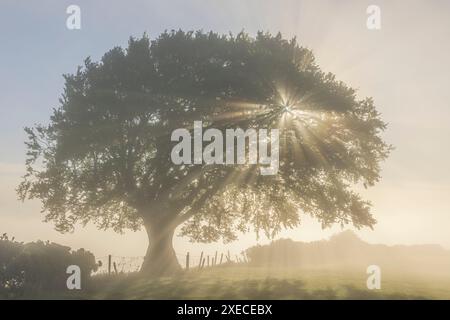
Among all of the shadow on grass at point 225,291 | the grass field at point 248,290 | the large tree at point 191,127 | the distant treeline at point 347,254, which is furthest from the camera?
the distant treeline at point 347,254

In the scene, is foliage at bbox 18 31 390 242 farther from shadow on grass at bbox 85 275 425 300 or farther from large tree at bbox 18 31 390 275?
shadow on grass at bbox 85 275 425 300

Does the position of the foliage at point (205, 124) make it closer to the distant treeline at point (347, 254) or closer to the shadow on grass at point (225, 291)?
the shadow on grass at point (225, 291)

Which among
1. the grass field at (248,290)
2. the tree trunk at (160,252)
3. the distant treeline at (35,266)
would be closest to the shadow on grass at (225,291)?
the grass field at (248,290)

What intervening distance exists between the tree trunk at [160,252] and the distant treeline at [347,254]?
22827mm

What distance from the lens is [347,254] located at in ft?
372

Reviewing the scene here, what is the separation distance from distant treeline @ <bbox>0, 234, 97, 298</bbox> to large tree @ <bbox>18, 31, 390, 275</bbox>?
11.0 m

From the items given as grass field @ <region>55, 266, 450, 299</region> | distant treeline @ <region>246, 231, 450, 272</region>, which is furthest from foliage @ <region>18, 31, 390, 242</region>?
distant treeline @ <region>246, 231, 450, 272</region>

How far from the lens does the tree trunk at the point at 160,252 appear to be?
4647 cm

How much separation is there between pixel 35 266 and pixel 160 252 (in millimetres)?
16282

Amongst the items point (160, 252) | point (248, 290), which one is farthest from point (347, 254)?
point (248, 290)

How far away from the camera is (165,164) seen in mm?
43656

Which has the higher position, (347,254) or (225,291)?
(225,291)

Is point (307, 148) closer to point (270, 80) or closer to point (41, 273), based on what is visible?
point (270, 80)

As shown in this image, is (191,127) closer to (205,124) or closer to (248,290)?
(205,124)
